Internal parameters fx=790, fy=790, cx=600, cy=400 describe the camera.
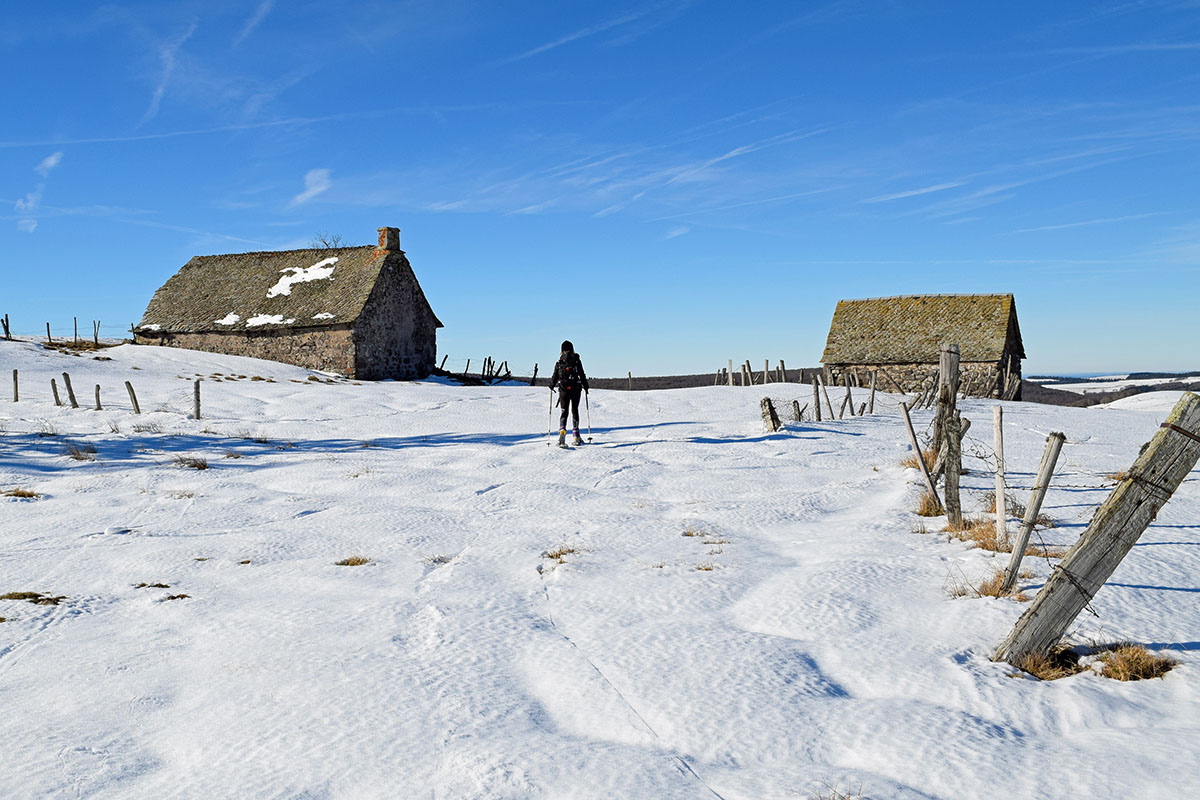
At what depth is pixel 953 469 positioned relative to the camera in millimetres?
7832

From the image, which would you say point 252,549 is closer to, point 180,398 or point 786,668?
point 786,668

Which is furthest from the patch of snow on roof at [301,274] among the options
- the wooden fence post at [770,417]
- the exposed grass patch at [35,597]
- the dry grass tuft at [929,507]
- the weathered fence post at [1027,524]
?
the weathered fence post at [1027,524]

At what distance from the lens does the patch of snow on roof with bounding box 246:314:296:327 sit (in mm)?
35594

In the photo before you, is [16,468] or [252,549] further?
[16,468]

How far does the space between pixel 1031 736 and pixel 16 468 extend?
46.0ft

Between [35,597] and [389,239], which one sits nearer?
[35,597]

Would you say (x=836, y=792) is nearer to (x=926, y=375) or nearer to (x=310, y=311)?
(x=310, y=311)

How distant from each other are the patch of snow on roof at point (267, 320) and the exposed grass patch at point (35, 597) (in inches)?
1222

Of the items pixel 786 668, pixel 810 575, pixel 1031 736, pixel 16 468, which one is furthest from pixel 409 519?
pixel 16 468

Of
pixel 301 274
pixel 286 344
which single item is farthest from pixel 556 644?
pixel 301 274

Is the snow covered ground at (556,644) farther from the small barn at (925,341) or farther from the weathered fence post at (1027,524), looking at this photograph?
the small barn at (925,341)

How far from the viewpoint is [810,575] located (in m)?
6.32

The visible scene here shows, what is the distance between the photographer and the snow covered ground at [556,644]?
3.47m

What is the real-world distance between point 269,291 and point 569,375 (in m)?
28.1
